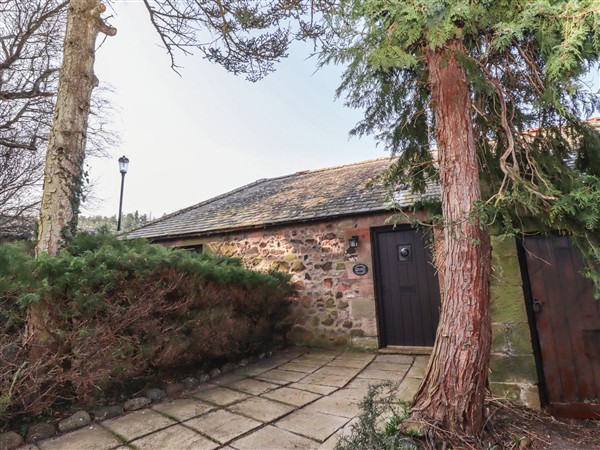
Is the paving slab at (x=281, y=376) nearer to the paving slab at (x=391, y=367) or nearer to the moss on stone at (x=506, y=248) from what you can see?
the paving slab at (x=391, y=367)

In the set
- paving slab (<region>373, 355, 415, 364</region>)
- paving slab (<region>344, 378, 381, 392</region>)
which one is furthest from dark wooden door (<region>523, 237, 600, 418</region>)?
paving slab (<region>344, 378, 381, 392</region>)

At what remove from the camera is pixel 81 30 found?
3875mm

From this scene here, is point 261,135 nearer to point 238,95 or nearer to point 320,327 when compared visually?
point 238,95

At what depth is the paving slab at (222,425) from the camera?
2.48 meters

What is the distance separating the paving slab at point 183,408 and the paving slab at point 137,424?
0.29ft

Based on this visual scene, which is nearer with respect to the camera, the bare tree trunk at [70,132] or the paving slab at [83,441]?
the paving slab at [83,441]

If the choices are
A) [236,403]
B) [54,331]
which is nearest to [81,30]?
[54,331]

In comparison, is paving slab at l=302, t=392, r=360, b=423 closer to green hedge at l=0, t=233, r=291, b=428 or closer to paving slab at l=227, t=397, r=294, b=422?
paving slab at l=227, t=397, r=294, b=422

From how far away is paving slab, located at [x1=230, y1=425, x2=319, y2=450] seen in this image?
7.52ft

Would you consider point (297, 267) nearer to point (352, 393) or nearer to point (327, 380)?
point (327, 380)

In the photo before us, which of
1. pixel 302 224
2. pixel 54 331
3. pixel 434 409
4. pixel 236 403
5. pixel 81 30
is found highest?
pixel 81 30

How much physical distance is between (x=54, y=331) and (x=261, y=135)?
752 centimetres

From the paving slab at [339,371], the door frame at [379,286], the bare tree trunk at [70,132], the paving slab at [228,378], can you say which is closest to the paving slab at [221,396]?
the paving slab at [228,378]

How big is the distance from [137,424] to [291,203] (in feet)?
17.9
